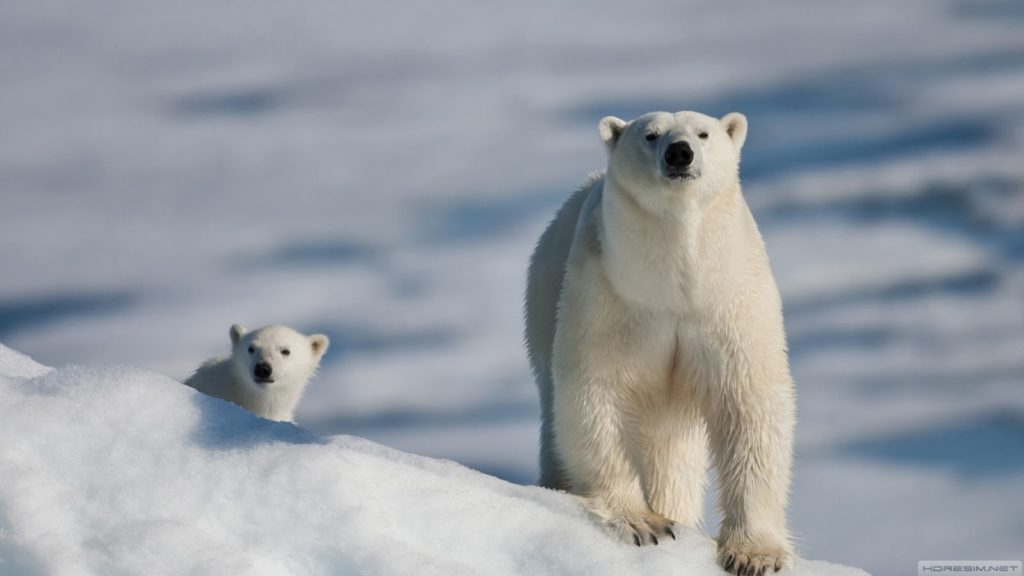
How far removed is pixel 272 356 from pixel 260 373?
23 cm

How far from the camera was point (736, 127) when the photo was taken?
5.58m

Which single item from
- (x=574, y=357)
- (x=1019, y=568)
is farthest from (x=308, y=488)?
(x=1019, y=568)

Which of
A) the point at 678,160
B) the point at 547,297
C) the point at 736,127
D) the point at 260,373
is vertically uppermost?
the point at 736,127

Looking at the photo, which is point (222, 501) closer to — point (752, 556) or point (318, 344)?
point (752, 556)

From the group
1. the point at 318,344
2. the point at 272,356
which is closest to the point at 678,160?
the point at 272,356

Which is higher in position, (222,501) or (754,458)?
(754,458)

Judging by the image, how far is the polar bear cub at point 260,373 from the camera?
373 inches

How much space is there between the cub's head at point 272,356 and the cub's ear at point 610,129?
451cm

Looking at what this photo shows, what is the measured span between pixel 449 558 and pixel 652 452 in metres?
1.72

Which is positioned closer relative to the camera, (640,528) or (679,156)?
(679,156)

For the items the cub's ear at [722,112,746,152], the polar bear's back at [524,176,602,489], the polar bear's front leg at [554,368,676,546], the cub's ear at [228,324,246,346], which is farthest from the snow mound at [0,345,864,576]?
the cub's ear at [228,324,246,346]

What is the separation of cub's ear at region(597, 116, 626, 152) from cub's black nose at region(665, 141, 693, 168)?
1.37 feet

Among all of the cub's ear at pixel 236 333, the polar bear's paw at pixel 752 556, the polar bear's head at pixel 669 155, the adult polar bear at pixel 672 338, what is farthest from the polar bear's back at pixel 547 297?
the cub's ear at pixel 236 333

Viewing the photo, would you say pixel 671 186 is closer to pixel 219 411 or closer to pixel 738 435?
pixel 738 435
